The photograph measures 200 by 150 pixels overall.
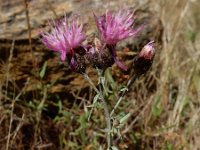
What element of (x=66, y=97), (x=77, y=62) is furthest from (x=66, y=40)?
(x=66, y=97)

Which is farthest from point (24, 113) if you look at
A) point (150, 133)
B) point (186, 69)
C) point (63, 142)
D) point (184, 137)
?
point (186, 69)

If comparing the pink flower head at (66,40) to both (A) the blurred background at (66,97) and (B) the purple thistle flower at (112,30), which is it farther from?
(A) the blurred background at (66,97)

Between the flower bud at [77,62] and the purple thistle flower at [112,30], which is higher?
the purple thistle flower at [112,30]

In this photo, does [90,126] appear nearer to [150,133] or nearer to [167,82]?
[150,133]

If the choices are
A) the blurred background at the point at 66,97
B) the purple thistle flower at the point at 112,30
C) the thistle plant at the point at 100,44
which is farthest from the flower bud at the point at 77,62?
the blurred background at the point at 66,97

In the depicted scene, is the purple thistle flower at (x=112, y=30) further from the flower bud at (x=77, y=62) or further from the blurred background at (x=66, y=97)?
the blurred background at (x=66, y=97)

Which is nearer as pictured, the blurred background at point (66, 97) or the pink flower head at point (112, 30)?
the pink flower head at point (112, 30)

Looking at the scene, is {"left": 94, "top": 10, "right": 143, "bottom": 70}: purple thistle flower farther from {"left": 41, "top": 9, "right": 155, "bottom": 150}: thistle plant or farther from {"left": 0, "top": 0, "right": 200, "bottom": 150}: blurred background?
{"left": 0, "top": 0, "right": 200, "bottom": 150}: blurred background

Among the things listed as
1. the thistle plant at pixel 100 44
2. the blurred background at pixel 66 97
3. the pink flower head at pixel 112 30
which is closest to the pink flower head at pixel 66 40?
the thistle plant at pixel 100 44

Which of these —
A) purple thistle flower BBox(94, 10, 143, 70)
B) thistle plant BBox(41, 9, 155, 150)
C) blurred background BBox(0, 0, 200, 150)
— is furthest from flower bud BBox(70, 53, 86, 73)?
blurred background BBox(0, 0, 200, 150)

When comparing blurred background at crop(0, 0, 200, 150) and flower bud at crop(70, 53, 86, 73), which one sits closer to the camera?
flower bud at crop(70, 53, 86, 73)
